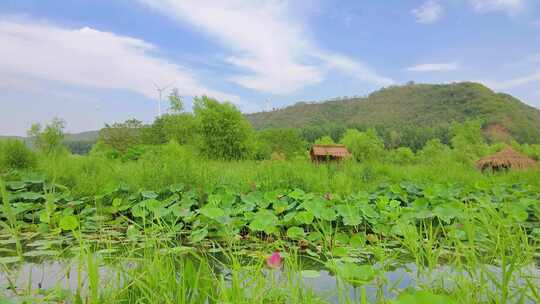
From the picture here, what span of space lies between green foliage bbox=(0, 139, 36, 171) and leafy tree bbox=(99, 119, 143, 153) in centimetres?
2420

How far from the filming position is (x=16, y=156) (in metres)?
5.93

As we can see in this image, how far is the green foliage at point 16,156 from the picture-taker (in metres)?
5.74

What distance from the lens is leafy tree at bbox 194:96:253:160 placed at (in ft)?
65.9

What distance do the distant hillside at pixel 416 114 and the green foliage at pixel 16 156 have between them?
56243 millimetres

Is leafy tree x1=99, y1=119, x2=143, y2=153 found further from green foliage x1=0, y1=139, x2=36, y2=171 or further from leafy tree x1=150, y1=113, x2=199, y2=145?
green foliage x1=0, y1=139, x2=36, y2=171

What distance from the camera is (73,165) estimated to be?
5.00 m

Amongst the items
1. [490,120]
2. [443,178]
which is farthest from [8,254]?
[490,120]

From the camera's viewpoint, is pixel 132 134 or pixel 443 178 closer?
pixel 443 178

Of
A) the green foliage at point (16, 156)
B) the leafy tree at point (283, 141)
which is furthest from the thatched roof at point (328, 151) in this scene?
the green foliage at point (16, 156)

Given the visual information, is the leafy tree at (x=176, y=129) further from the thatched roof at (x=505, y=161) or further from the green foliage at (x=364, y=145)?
the thatched roof at (x=505, y=161)

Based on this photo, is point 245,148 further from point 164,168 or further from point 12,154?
point 164,168

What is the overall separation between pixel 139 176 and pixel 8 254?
6.22 ft

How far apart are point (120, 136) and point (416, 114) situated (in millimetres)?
65520

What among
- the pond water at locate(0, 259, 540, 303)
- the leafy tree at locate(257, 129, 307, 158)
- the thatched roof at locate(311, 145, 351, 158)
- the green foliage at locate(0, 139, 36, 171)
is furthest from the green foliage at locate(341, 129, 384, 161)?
the pond water at locate(0, 259, 540, 303)
